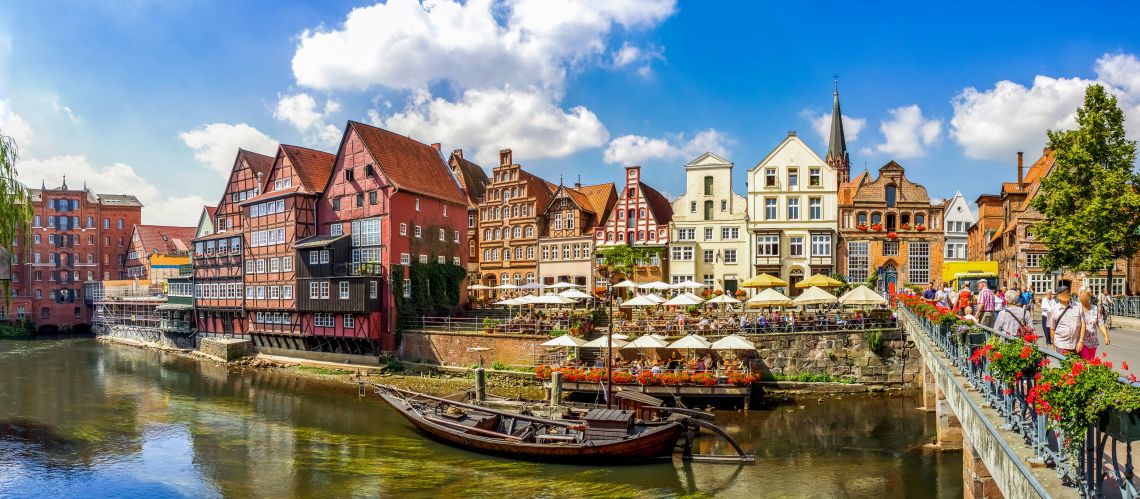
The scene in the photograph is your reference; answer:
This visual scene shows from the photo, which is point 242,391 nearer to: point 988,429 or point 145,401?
point 145,401

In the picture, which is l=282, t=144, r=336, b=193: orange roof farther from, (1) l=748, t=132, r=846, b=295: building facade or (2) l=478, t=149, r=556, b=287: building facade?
(1) l=748, t=132, r=846, b=295: building facade

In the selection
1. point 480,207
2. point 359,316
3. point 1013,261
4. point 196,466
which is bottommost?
point 196,466

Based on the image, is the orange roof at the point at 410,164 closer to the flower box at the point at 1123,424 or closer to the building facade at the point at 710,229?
the building facade at the point at 710,229

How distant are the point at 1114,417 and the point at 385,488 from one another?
1848cm


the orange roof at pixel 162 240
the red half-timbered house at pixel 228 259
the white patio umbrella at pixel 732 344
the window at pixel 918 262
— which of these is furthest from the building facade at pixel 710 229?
the orange roof at pixel 162 240

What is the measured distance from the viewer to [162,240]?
264 feet

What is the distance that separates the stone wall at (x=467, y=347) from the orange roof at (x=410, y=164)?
33.9 feet

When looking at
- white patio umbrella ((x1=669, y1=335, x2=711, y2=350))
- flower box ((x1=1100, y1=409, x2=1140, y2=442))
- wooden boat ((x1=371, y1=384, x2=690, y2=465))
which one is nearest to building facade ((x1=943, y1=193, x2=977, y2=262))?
white patio umbrella ((x1=669, y1=335, x2=711, y2=350))

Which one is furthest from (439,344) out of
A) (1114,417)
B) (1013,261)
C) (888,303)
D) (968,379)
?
(1013,261)

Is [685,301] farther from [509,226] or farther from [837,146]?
[837,146]

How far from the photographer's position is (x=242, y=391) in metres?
37.6

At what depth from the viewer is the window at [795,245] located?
1880 inches

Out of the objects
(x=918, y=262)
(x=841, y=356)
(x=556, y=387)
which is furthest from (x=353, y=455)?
(x=918, y=262)

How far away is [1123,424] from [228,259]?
55.9 metres
